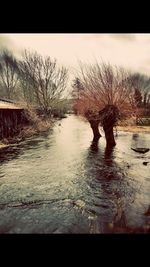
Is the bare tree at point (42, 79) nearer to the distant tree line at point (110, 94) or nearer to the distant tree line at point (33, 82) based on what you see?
the distant tree line at point (33, 82)

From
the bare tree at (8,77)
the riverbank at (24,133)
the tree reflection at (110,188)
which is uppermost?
the bare tree at (8,77)

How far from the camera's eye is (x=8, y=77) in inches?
1417

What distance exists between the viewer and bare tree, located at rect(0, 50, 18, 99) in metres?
33.4

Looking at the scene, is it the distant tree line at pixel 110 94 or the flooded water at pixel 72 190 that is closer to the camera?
the flooded water at pixel 72 190

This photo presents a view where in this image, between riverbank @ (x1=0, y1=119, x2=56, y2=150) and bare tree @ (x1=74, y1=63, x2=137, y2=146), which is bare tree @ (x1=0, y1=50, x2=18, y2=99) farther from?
bare tree @ (x1=74, y1=63, x2=137, y2=146)

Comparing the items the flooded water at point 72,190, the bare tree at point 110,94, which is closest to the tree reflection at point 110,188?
the flooded water at point 72,190

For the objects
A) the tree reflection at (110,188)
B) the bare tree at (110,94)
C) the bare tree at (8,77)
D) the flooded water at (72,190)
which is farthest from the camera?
the bare tree at (8,77)

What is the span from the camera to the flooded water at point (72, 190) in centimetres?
652

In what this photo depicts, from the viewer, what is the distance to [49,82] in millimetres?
36188

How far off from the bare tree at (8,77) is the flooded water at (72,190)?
21.4 meters

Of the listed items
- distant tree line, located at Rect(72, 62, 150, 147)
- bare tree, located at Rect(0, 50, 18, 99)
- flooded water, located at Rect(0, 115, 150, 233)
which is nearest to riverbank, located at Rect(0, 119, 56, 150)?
flooded water, located at Rect(0, 115, 150, 233)

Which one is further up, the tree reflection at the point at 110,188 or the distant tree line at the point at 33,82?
the distant tree line at the point at 33,82
